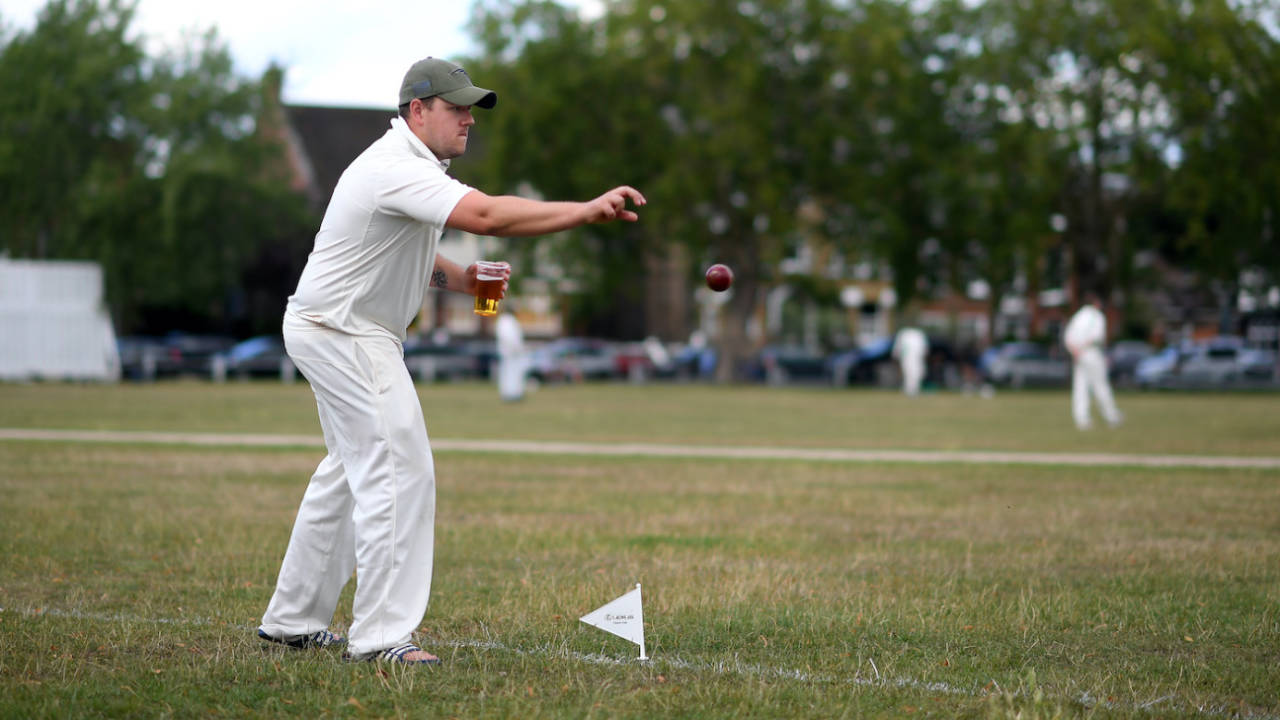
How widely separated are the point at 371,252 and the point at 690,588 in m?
2.66

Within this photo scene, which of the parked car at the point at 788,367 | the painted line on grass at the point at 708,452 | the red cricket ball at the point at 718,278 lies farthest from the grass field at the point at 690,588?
the parked car at the point at 788,367

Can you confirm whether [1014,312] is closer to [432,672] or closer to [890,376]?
[890,376]

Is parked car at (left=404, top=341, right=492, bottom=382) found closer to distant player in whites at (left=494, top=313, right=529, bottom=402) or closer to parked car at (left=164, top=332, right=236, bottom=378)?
parked car at (left=164, top=332, right=236, bottom=378)

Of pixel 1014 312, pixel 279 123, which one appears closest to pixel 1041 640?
pixel 279 123

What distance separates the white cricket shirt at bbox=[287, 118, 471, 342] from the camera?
16.3ft

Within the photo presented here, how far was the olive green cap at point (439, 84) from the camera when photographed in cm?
496

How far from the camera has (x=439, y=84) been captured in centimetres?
496

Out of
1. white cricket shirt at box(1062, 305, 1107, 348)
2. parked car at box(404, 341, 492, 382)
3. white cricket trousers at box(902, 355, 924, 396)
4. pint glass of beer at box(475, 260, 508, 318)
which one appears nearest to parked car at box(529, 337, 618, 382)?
parked car at box(404, 341, 492, 382)

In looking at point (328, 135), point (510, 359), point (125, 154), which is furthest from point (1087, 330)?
point (328, 135)

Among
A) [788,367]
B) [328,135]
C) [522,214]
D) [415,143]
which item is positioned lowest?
[788,367]

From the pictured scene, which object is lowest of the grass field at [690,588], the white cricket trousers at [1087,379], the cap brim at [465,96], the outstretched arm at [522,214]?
the grass field at [690,588]

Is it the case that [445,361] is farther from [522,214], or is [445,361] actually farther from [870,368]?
[522,214]

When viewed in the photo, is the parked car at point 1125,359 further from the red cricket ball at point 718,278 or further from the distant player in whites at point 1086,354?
the red cricket ball at point 718,278

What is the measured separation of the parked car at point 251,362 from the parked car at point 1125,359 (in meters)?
28.8
